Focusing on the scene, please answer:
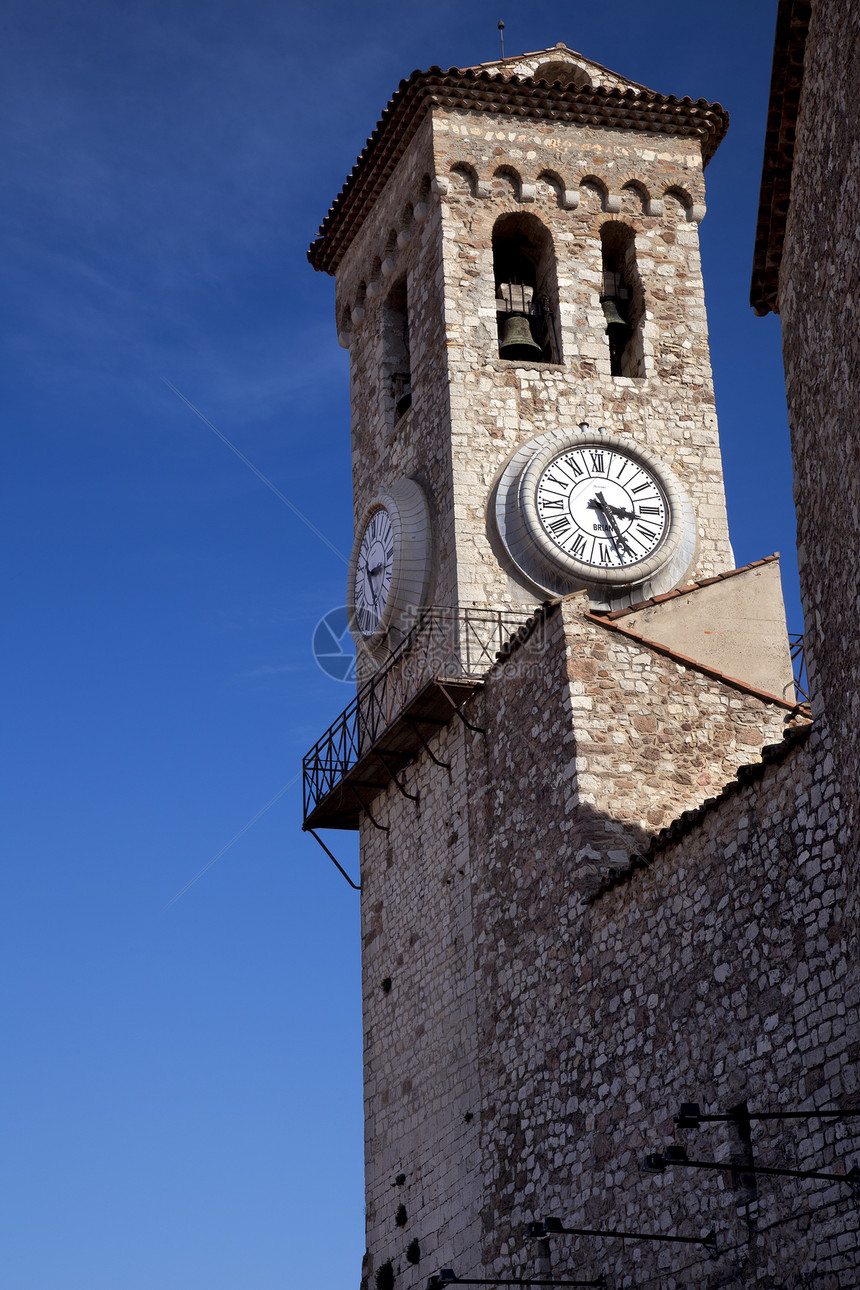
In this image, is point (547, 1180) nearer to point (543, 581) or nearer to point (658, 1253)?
point (658, 1253)

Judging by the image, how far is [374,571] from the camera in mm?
18516

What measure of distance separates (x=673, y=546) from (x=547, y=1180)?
23.0ft

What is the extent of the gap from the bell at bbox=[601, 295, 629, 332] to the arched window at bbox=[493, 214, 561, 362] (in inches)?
26.3

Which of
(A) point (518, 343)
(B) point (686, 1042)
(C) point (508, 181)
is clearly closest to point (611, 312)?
(A) point (518, 343)

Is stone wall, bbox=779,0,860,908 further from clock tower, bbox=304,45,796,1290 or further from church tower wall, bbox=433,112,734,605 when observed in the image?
church tower wall, bbox=433,112,734,605

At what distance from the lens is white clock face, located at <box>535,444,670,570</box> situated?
675 inches

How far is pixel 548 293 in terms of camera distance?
62.6ft

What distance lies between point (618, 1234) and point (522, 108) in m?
13.2

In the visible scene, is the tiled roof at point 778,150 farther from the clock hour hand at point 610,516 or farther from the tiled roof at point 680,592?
the clock hour hand at point 610,516

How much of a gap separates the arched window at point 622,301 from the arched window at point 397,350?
2.48m

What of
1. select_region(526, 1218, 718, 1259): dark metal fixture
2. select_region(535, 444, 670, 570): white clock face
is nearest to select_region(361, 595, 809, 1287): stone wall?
select_region(526, 1218, 718, 1259): dark metal fixture

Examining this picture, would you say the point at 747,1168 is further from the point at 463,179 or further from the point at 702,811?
the point at 463,179

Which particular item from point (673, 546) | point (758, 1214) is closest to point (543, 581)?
point (673, 546)

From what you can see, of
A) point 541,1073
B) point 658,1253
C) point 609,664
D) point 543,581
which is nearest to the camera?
point 658,1253
